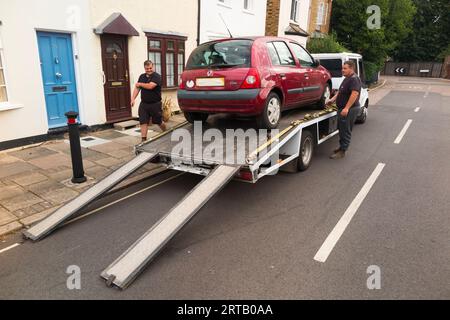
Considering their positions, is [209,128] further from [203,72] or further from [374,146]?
[374,146]

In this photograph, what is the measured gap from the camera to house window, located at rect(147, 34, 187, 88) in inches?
404

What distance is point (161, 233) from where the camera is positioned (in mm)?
3539

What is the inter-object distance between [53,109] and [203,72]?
469cm

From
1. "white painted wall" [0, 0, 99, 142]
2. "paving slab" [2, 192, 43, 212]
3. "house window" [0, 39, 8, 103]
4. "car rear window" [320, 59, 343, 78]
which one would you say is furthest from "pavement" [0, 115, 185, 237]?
"car rear window" [320, 59, 343, 78]

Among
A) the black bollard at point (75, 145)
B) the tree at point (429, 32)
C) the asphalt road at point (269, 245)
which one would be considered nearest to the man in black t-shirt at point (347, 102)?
the asphalt road at point (269, 245)

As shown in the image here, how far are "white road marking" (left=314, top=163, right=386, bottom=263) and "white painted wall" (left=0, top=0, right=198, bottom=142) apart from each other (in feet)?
22.7

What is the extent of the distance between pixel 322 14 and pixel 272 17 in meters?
8.18

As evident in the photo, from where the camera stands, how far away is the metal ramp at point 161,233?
3.15 meters

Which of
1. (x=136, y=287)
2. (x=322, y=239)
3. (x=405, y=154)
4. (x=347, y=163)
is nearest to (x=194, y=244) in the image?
(x=136, y=287)

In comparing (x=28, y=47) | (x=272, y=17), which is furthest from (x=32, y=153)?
(x=272, y=17)

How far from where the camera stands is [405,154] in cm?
757

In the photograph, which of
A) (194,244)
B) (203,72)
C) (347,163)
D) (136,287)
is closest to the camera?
(136,287)

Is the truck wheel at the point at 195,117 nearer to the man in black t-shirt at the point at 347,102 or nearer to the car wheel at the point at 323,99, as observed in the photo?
the car wheel at the point at 323,99

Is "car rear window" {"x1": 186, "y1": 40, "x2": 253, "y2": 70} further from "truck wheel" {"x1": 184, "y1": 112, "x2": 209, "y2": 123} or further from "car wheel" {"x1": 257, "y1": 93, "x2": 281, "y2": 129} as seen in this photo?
"truck wheel" {"x1": 184, "y1": 112, "x2": 209, "y2": 123}
